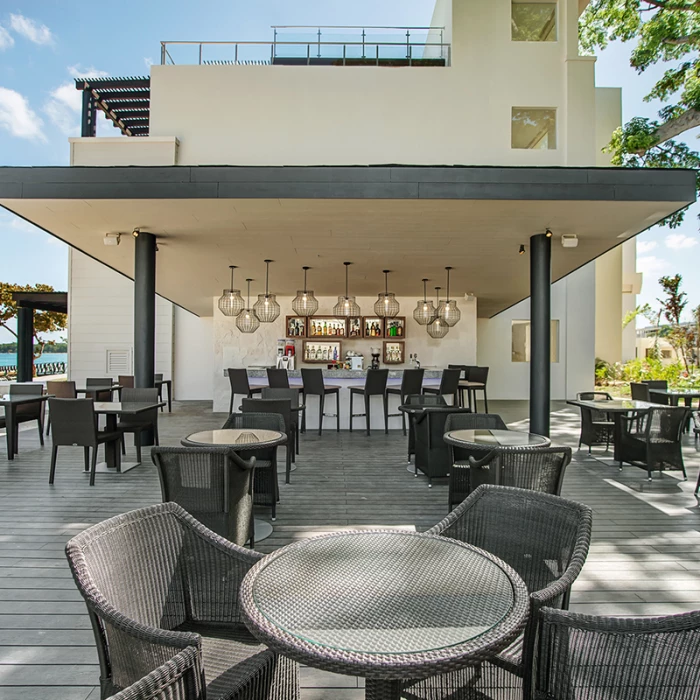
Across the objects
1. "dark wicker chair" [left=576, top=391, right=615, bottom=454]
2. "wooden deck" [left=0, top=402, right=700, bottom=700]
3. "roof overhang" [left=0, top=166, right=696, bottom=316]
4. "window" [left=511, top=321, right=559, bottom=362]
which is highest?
"roof overhang" [left=0, top=166, right=696, bottom=316]

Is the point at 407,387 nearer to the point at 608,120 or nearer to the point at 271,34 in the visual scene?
the point at 271,34

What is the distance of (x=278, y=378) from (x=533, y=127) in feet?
21.3

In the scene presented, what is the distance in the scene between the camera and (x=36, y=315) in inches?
939

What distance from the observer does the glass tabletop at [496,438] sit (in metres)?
3.38

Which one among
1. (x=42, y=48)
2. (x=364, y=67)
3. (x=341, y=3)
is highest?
(x=42, y=48)

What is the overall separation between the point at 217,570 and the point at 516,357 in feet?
45.8

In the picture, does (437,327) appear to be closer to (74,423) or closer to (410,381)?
(410,381)

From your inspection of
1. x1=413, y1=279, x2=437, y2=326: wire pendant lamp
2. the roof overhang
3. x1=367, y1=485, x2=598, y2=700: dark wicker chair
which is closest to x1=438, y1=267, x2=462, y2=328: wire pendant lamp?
x1=413, y1=279, x2=437, y2=326: wire pendant lamp

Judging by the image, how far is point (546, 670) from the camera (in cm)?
121

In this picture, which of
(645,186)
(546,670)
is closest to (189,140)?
(645,186)

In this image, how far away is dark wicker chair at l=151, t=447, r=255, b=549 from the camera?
2.70 meters

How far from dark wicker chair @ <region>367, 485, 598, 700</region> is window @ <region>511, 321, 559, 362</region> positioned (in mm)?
13248

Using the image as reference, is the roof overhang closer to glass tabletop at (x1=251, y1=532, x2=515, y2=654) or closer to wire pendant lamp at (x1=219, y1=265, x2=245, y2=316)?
wire pendant lamp at (x1=219, y1=265, x2=245, y2=316)

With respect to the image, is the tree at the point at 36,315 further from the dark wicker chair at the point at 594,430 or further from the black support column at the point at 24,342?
the dark wicker chair at the point at 594,430
